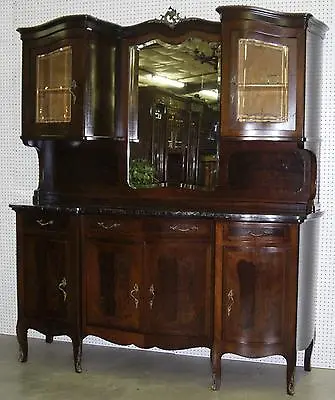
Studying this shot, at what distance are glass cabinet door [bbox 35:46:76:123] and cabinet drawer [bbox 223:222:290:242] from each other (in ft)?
3.80

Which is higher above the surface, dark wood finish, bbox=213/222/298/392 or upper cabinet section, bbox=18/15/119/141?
upper cabinet section, bbox=18/15/119/141

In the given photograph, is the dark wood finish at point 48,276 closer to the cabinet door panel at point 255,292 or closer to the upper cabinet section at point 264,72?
the cabinet door panel at point 255,292

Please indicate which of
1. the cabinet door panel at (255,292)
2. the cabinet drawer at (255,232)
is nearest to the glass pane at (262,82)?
the cabinet drawer at (255,232)

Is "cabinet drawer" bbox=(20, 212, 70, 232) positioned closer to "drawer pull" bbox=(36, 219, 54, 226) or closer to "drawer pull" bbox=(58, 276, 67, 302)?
"drawer pull" bbox=(36, 219, 54, 226)

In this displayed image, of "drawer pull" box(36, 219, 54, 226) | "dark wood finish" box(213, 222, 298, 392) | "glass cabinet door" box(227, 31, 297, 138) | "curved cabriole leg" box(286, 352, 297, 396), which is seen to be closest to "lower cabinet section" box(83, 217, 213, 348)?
"dark wood finish" box(213, 222, 298, 392)

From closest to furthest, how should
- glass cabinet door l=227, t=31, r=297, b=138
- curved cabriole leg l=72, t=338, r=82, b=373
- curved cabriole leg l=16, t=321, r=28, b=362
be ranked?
glass cabinet door l=227, t=31, r=297, b=138, curved cabriole leg l=72, t=338, r=82, b=373, curved cabriole leg l=16, t=321, r=28, b=362

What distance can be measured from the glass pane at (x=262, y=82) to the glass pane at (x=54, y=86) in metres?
1.00

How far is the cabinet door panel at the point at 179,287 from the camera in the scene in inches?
139

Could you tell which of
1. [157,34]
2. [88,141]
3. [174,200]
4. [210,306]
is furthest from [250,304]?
[157,34]

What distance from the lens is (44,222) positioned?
12.4ft

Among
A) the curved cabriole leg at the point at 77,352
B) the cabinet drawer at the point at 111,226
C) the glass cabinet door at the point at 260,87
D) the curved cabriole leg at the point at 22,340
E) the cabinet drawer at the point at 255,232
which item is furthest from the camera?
the curved cabriole leg at the point at 22,340

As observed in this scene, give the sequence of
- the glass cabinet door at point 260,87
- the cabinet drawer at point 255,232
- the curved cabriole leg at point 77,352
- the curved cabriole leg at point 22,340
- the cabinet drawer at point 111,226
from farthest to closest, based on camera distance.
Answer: the curved cabriole leg at point 22,340 < the curved cabriole leg at point 77,352 < the cabinet drawer at point 111,226 < the glass cabinet door at point 260,87 < the cabinet drawer at point 255,232

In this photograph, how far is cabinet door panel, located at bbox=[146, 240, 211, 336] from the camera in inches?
139

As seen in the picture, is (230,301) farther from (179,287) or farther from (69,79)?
(69,79)
